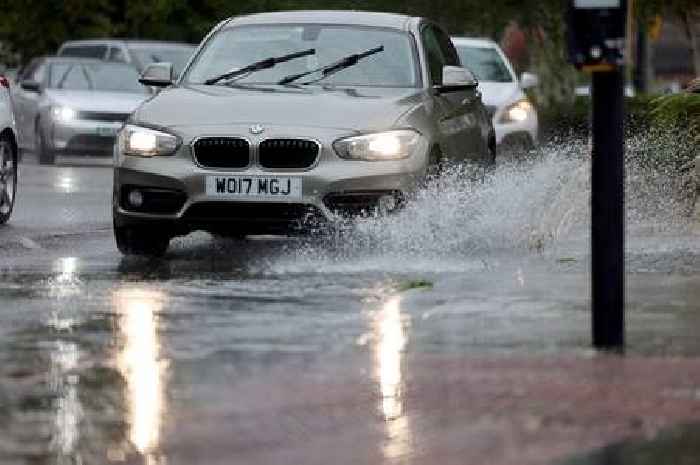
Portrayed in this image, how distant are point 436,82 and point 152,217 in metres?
2.49

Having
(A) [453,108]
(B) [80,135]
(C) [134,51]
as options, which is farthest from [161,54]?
(A) [453,108]

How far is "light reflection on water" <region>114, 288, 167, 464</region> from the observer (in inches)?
307

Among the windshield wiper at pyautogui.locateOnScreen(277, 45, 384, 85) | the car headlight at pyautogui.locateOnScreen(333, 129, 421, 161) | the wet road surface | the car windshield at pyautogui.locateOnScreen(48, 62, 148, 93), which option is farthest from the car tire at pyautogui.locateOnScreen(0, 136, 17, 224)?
the car windshield at pyautogui.locateOnScreen(48, 62, 148, 93)

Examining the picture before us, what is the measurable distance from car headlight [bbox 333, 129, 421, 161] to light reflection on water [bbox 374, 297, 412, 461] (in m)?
2.87

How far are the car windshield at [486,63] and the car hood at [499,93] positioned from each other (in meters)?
0.19

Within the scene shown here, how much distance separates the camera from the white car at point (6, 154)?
58.1 feet

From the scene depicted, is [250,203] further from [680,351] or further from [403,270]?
[680,351]

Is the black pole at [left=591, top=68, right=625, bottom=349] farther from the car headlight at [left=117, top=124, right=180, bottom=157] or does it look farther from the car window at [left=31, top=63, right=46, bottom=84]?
the car window at [left=31, top=63, right=46, bottom=84]

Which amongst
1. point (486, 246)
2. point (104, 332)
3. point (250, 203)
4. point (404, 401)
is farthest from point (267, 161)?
point (404, 401)

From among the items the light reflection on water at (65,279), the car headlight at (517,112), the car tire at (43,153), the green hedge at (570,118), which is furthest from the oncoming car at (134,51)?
the light reflection on water at (65,279)

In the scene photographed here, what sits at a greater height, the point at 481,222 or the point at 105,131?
the point at 481,222

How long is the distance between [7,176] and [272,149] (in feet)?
13.2

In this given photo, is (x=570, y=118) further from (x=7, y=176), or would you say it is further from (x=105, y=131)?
(x=7, y=176)

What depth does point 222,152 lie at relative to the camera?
14.5 metres
